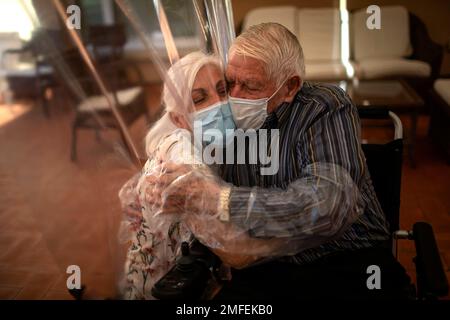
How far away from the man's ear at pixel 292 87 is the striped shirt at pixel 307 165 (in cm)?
1

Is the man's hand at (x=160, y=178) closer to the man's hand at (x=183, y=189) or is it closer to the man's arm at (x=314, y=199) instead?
the man's hand at (x=183, y=189)

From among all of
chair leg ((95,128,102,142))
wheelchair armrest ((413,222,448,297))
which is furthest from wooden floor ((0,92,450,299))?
wheelchair armrest ((413,222,448,297))

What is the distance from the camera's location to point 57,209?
141 centimetres

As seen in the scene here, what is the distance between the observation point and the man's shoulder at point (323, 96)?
2.84ft

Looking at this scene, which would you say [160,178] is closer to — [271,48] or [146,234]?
[146,234]

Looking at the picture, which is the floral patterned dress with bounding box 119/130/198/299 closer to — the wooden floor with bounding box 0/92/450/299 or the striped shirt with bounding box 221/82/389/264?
the wooden floor with bounding box 0/92/450/299

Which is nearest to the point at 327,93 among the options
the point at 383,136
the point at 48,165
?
the point at 48,165

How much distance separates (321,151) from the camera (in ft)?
2.69

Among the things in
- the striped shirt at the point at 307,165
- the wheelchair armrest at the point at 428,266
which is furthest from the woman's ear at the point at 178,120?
the wheelchair armrest at the point at 428,266

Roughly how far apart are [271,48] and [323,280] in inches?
19.1

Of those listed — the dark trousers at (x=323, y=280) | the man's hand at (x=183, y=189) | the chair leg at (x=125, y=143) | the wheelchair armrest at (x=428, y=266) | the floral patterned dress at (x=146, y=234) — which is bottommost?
the dark trousers at (x=323, y=280)

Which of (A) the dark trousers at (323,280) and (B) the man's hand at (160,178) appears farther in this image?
(A) the dark trousers at (323,280)

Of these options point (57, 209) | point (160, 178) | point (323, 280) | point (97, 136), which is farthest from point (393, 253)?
point (57, 209)

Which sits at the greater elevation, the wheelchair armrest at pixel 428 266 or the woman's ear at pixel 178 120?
the woman's ear at pixel 178 120
